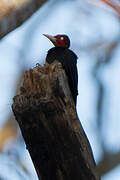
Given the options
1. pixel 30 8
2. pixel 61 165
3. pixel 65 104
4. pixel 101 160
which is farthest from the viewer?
pixel 101 160

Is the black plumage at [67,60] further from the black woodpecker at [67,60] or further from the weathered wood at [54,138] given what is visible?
the weathered wood at [54,138]

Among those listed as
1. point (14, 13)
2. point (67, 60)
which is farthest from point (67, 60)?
point (14, 13)

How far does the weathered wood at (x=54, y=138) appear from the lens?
1.99 metres

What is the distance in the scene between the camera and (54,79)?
231cm

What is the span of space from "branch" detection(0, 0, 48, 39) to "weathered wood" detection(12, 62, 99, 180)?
1.31ft

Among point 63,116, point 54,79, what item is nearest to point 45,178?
point 63,116

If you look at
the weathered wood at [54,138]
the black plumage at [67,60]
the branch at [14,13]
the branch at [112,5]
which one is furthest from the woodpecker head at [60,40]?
the weathered wood at [54,138]

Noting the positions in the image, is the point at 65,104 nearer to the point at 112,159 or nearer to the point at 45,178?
the point at 45,178

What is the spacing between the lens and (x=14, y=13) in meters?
2.20

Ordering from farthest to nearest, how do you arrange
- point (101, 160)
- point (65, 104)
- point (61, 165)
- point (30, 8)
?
point (101, 160)
point (30, 8)
point (65, 104)
point (61, 165)

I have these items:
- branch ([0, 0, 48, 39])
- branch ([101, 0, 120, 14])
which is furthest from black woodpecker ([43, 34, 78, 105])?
branch ([0, 0, 48, 39])

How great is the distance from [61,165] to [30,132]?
0.24 metres

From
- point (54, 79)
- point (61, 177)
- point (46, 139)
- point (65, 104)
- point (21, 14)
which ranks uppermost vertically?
point (21, 14)

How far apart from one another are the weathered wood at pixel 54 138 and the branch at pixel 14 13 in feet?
1.31
